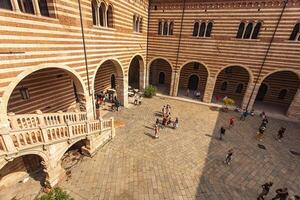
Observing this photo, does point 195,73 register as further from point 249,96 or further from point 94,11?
point 94,11

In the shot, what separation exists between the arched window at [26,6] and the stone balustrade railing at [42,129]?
200 inches

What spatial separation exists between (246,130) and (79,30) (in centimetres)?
1563

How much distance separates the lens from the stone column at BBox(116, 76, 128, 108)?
16.5m

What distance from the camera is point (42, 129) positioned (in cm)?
728

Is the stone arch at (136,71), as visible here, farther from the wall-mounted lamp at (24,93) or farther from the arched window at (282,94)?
the arched window at (282,94)

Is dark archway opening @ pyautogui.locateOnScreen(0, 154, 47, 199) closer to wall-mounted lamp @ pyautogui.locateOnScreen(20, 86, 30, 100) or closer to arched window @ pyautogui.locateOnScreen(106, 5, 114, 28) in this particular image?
wall-mounted lamp @ pyautogui.locateOnScreen(20, 86, 30, 100)

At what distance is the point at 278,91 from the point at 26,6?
25629 millimetres

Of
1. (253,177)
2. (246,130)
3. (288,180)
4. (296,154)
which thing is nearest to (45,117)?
(253,177)

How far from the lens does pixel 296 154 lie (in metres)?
11.6

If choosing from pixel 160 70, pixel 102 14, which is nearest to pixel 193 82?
pixel 160 70

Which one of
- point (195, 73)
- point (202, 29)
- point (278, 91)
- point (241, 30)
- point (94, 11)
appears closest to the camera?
point (94, 11)

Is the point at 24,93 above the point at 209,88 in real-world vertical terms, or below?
above

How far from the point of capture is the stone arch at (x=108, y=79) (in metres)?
15.9

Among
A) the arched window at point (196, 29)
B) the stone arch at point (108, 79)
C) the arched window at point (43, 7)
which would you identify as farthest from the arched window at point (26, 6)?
the arched window at point (196, 29)
